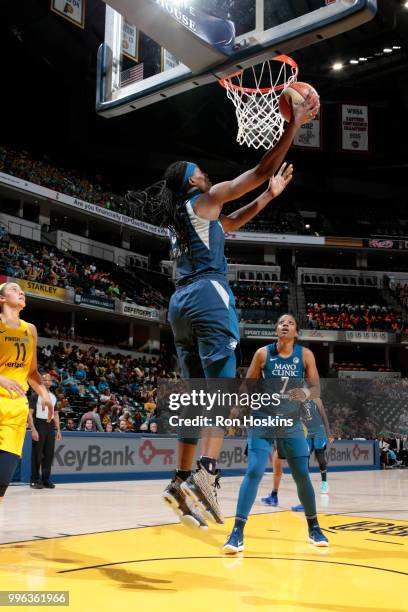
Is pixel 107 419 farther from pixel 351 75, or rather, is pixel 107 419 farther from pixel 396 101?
pixel 396 101

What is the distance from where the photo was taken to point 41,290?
1021 inches

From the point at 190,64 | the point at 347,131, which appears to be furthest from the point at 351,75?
the point at 190,64

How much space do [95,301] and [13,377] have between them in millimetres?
23673

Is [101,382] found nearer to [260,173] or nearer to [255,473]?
[255,473]

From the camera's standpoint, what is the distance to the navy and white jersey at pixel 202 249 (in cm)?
395

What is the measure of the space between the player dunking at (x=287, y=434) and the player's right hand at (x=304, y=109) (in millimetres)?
2459

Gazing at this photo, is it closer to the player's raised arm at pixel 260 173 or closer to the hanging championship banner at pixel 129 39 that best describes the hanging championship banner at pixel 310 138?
the hanging championship banner at pixel 129 39

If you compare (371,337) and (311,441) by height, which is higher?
(371,337)

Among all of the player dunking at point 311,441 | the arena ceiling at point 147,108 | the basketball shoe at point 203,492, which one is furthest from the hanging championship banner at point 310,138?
the basketball shoe at point 203,492

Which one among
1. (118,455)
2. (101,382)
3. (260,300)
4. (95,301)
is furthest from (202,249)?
(260,300)

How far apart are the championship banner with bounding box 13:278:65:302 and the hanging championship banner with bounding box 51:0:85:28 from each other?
9993 mm

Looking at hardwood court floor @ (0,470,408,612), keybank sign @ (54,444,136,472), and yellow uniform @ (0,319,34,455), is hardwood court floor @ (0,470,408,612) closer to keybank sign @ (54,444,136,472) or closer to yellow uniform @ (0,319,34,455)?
yellow uniform @ (0,319,34,455)

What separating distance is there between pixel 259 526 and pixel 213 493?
3677 millimetres

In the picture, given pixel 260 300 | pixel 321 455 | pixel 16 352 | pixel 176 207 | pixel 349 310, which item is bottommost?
pixel 321 455
